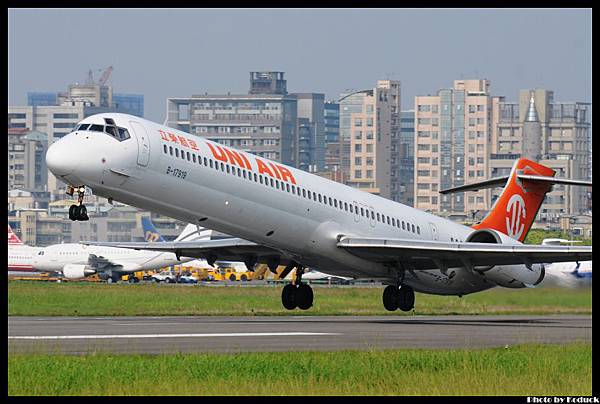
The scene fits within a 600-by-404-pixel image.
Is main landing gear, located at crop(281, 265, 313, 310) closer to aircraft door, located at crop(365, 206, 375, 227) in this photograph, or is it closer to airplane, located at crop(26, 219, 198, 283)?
aircraft door, located at crop(365, 206, 375, 227)

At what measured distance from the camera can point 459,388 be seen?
67.0 ft

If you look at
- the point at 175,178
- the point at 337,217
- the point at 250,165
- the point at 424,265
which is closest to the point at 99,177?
the point at 175,178

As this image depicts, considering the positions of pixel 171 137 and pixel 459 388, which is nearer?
pixel 459 388

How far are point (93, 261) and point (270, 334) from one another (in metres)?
80.0

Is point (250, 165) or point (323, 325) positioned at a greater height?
point (250, 165)

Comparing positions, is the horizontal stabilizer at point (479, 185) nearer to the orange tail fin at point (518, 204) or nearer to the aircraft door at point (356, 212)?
the orange tail fin at point (518, 204)

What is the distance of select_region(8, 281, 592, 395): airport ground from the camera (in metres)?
20.2

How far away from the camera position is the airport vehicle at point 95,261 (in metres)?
106

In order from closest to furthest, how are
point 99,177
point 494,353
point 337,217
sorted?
point 494,353
point 99,177
point 337,217

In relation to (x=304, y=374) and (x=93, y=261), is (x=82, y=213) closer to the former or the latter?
(x=304, y=374)

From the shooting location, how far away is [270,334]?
2969cm
